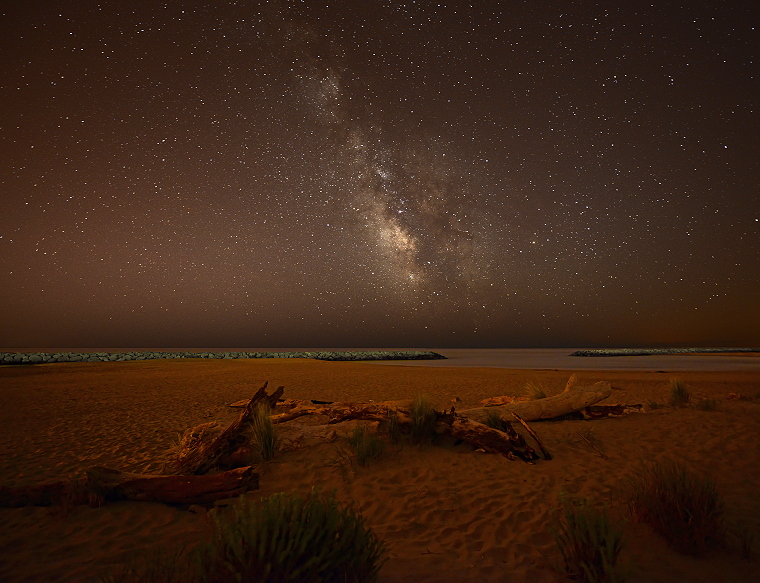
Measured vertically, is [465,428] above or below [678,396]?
above

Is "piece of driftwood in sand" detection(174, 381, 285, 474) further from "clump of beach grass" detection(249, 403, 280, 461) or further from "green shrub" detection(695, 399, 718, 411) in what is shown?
"green shrub" detection(695, 399, 718, 411)

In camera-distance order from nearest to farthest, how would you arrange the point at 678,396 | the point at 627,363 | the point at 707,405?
the point at 707,405, the point at 678,396, the point at 627,363

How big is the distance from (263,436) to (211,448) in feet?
2.74

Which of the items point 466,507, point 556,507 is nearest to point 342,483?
point 466,507

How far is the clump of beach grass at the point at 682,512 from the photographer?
3740mm

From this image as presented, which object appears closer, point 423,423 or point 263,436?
point 263,436

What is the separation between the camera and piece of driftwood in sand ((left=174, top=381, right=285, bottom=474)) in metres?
5.97

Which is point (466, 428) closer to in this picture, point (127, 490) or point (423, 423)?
point (423, 423)

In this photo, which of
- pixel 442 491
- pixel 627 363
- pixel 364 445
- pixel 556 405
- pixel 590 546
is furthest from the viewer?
pixel 627 363

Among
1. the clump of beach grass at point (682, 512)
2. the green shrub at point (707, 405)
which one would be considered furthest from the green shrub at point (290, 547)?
the green shrub at point (707, 405)

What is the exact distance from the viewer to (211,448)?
241 inches

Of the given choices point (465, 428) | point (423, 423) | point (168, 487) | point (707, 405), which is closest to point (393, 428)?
point (423, 423)

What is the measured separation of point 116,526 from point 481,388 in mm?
15986

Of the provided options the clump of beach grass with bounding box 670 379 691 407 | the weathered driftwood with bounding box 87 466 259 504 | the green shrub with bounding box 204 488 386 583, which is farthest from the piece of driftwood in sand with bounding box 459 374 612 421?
the green shrub with bounding box 204 488 386 583
